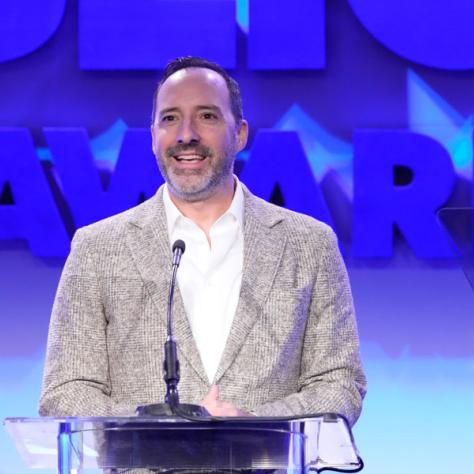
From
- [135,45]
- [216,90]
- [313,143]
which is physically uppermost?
[135,45]

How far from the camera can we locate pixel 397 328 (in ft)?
16.0

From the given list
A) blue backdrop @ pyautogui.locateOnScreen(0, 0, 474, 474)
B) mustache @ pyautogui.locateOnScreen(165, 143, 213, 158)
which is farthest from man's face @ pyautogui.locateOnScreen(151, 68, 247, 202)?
blue backdrop @ pyautogui.locateOnScreen(0, 0, 474, 474)

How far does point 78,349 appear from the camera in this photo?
2938mm

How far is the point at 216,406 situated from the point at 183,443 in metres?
0.40

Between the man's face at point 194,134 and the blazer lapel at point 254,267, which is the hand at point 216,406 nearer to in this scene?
the blazer lapel at point 254,267

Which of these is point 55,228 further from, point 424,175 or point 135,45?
point 424,175

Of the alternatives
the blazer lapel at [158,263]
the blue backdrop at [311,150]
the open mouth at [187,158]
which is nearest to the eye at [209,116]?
the open mouth at [187,158]

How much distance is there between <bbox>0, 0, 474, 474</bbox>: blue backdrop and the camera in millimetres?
4820

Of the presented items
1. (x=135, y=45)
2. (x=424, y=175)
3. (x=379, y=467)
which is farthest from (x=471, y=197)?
(x=135, y=45)

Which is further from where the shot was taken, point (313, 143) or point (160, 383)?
point (313, 143)

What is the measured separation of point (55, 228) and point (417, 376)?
1661 mm

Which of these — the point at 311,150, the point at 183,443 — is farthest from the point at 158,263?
the point at 311,150

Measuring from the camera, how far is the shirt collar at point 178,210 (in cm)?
318

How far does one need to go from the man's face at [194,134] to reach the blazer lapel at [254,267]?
14cm
